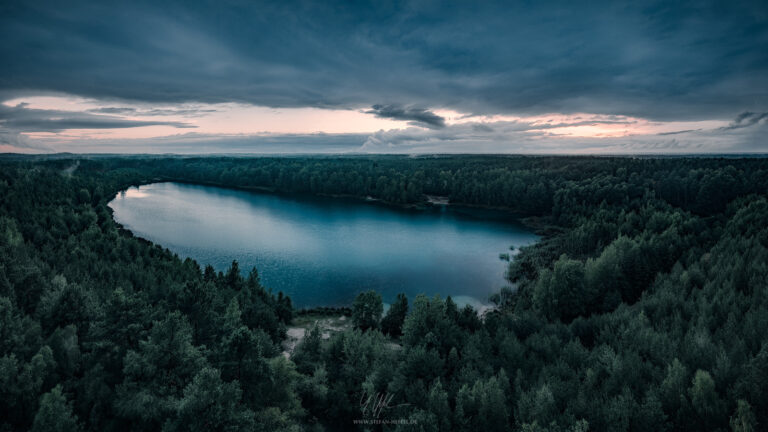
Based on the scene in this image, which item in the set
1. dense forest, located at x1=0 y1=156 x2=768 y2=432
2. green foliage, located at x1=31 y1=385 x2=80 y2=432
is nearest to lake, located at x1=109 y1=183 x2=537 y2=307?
dense forest, located at x1=0 y1=156 x2=768 y2=432

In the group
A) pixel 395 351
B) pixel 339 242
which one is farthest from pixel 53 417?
pixel 339 242

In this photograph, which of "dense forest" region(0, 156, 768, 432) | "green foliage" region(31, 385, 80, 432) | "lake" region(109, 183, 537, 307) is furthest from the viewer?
"lake" region(109, 183, 537, 307)

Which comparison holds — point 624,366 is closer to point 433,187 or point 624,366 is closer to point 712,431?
point 712,431

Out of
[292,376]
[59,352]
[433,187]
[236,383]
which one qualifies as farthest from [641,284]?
[433,187]

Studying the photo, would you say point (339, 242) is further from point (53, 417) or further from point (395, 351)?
point (53, 417)

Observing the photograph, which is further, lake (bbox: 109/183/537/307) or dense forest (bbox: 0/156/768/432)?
lake (bbox: 109/183/537/307)

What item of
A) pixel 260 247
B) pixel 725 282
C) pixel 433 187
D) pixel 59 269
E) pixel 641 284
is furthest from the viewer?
pixel 433 187

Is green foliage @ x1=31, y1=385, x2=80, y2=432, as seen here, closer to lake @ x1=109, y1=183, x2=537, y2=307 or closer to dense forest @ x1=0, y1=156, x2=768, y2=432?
dense forest @ x1=0, y1=156, x2=768, y2=432
